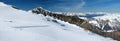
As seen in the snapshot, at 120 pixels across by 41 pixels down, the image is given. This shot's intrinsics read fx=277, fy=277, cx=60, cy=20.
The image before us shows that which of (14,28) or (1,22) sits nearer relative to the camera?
(14,28)

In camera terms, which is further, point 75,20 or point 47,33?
point 75,20

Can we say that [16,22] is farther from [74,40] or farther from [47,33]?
[74,40]

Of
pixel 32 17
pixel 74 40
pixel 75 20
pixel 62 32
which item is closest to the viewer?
pixel 74 40

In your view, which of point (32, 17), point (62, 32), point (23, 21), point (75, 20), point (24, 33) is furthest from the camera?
point (75, 20)

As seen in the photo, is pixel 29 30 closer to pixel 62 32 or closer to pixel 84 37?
pixel 62 32

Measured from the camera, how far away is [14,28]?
11.0 m

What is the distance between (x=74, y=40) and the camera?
11.1 metres

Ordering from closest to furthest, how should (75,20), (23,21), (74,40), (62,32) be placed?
1. (74,40)
2. (62,32)
3. (23,21)
4. (75,20)

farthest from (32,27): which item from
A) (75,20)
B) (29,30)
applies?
(75,20)

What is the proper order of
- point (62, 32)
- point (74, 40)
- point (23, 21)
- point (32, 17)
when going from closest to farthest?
point (74, 40), point (62, 32), point (23, 21), point (32, 17)

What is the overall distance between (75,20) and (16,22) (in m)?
6.05

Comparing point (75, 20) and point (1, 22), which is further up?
point (1, 22)

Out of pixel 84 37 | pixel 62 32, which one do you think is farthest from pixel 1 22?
pixel 84 37

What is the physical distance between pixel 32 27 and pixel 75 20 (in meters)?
6.37
